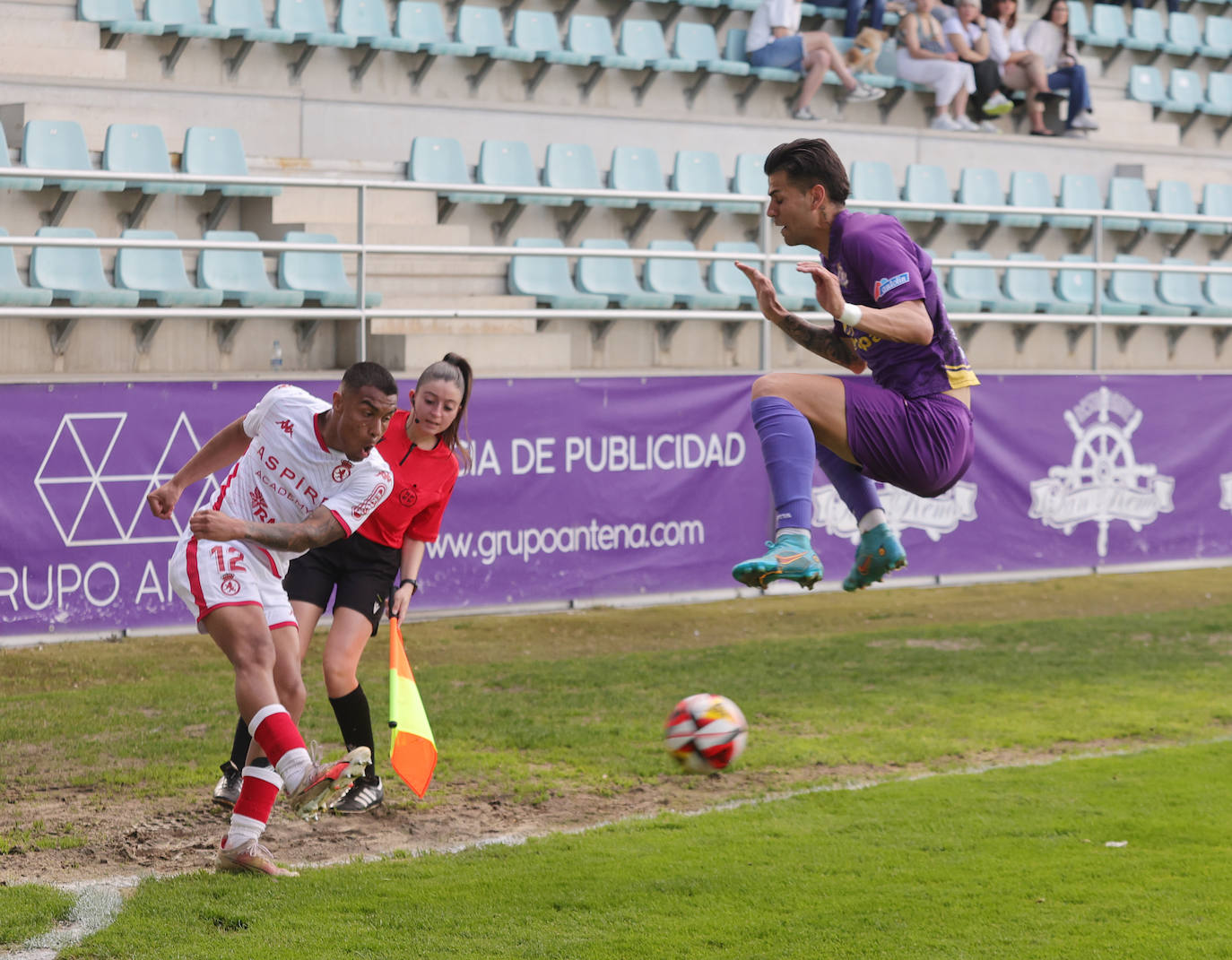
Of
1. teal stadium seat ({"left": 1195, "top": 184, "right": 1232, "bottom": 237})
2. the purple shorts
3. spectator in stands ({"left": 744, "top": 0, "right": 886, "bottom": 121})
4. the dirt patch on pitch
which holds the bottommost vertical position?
the dirt patch on pitch

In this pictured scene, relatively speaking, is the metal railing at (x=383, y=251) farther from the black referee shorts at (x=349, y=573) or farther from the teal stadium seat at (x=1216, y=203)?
the teal stadium seat at (x=1216, y=203)

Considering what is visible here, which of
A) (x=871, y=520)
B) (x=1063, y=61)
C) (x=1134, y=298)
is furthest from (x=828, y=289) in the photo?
(x=1063, y=61)

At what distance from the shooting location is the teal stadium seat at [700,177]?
15.5 meters

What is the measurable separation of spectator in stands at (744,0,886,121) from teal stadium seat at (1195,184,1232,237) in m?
4.80

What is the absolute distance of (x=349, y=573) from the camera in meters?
6.91

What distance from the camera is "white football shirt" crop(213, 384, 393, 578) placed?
20.0ft

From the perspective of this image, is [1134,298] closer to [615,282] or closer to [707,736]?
[615,282]

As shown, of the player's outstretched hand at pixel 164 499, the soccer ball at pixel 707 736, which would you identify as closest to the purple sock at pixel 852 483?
the soccer ball at pixel 707 736

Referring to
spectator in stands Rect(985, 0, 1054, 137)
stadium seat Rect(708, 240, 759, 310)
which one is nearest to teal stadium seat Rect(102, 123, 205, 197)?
stadium seat Rect(708, 240, 759, 310)

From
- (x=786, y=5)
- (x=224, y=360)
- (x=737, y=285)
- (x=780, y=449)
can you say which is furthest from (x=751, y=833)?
(x=786, y=5)

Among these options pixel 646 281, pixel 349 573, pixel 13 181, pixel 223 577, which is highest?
pixel 13 181

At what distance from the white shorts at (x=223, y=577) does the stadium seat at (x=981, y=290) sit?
11398mm

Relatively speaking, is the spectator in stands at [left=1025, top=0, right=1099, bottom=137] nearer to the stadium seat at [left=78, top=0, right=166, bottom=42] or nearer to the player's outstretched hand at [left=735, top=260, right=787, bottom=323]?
the stadium seat at [left=78, top=0, right=166, bottom=42]

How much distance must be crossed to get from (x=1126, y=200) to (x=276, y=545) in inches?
595
